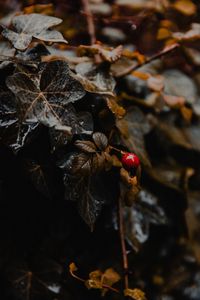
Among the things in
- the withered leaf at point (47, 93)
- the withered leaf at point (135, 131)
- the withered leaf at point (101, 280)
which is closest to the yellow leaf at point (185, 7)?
the withered leaf at point (135, 131)

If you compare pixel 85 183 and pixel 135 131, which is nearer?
pixel 85 183

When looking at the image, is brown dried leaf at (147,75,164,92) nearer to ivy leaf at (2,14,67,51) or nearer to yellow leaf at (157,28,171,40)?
yellow leaf at (157,28,171,40)

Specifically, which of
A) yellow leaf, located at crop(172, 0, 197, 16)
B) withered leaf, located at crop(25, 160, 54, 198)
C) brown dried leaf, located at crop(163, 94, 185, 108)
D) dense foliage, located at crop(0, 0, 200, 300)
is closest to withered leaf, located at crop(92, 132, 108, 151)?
dense foliage, located at crop(0, 0, 200, 300)

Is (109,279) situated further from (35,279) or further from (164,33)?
(164,33)

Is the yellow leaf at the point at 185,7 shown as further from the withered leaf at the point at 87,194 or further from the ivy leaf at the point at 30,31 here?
the withered leaf at the point at 87,194

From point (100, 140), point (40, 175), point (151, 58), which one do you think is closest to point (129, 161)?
point (100, 140)

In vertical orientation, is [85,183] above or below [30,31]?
below
